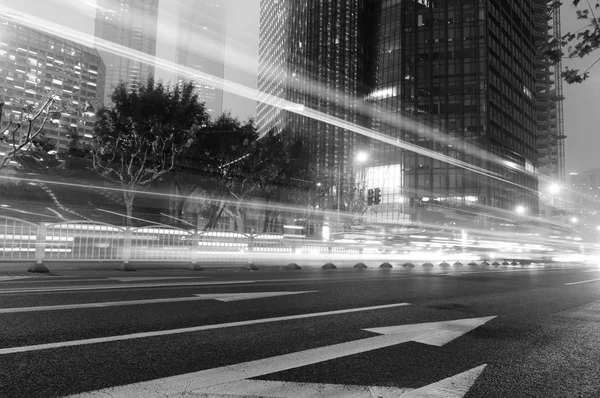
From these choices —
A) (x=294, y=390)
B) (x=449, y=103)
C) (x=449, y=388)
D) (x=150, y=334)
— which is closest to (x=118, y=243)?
(x=150, y=334)

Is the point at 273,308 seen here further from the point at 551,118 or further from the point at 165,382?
the point at 551,118

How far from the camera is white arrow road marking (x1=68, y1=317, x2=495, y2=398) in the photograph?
2.75 m

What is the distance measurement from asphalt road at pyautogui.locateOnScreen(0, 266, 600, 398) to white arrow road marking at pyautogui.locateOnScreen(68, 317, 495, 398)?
1cm

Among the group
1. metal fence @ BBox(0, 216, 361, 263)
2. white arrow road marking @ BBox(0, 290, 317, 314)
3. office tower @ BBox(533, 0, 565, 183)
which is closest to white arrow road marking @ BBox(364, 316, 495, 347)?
white arrow road marking @ BBox(0, 290, 317, 314)

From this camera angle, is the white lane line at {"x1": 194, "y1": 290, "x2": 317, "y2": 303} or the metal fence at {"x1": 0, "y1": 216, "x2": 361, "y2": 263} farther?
the metal fence at {"x1": 0, "y1": 216, "x2": 361, "y2": 263}

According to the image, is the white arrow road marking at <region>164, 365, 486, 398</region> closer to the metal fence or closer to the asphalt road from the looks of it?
the asphalt road

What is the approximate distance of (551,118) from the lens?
475 feet

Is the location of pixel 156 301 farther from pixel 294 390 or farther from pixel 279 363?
pixel 294 390

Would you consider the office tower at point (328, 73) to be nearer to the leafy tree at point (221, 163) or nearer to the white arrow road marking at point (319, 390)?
the leafy tree at point (221, 163)

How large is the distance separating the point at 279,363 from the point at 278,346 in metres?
0.56

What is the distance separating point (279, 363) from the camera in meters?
3.48

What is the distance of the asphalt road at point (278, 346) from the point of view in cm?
297

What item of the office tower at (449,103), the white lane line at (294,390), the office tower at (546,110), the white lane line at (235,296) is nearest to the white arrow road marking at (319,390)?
the white lane line at (294,390)

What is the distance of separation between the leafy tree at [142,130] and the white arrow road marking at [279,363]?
28.6 metres
